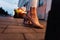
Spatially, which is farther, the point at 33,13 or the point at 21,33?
the point at 33,13

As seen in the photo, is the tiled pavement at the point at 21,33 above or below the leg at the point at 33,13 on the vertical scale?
below

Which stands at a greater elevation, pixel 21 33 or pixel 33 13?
pixel 33 13

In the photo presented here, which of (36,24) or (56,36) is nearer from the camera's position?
(56,36)

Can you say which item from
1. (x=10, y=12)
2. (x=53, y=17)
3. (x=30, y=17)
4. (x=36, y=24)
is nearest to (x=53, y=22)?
(x=53, y=17)

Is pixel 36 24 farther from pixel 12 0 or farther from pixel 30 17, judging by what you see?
pixel 12 0

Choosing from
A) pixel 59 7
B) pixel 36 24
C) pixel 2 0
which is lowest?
pixel 36 24

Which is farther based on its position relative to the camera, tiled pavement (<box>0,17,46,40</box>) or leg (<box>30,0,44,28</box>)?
leg (<box>30,0,44,28</box>)

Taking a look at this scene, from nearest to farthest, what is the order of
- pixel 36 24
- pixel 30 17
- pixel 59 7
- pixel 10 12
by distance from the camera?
pixel 59 7 → pixel 36 24 → pixel 30 17 → pixel 10 12

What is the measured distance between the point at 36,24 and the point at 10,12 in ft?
23.6

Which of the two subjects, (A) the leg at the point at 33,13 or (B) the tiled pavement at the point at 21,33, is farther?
(A) the leg at the point at 33,13

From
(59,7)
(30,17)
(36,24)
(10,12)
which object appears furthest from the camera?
(10,12)

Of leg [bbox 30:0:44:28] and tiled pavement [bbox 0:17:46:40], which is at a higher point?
leg [bbox 30:0:44:28]

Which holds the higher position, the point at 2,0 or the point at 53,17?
the point at 2,0

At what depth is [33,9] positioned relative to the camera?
144cm
